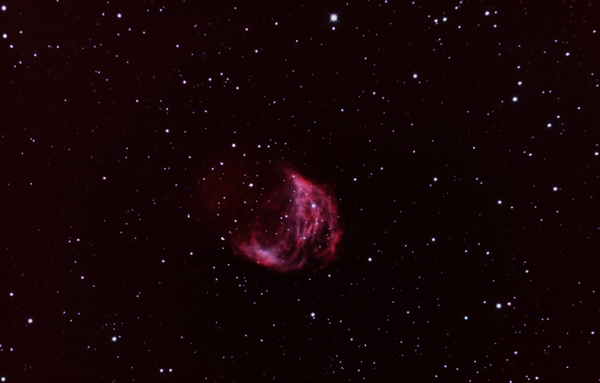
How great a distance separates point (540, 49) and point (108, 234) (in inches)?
39.9

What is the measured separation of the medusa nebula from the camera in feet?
2.02

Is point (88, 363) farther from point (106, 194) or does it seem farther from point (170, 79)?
point (170, 79)

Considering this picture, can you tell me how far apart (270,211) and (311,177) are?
12 centimetres

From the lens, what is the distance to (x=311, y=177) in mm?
614

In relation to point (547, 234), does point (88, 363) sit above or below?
below

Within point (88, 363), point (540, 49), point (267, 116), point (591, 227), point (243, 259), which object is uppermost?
point (540, 49)

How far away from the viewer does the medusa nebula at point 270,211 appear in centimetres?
62

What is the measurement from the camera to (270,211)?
62cm

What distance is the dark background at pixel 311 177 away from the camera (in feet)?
1.94

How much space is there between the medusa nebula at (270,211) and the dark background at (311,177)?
32 millimetres

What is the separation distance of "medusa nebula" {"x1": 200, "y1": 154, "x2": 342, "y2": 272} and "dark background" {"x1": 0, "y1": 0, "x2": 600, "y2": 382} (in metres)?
0.03

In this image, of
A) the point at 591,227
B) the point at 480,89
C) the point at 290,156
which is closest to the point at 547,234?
the point at 591,227

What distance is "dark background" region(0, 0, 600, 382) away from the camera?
0.59 metres

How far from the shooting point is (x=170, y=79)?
23.8 inches
